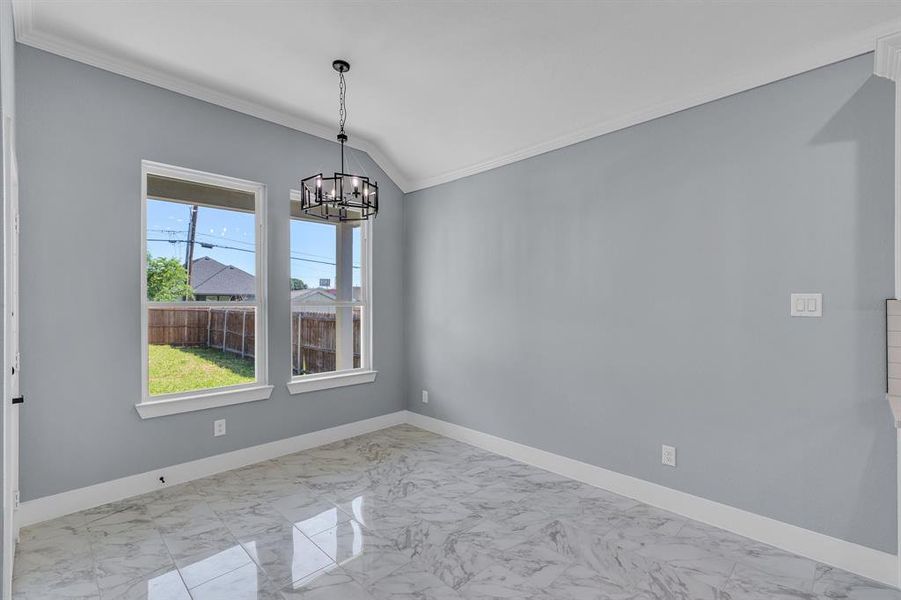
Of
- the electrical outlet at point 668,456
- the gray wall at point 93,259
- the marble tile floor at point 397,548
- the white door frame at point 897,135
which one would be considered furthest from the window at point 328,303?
the white door frame at point 897,135

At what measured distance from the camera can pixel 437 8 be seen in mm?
2475

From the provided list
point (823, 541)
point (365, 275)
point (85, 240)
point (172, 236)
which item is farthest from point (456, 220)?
point (823, 541)

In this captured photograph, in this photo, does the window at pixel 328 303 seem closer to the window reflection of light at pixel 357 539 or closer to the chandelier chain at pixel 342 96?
the chandelier chain at pixel 342 96

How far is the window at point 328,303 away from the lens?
4.14 m

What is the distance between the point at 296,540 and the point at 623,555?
→ 1831 mm

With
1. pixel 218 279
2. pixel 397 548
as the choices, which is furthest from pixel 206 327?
pixel 397 548

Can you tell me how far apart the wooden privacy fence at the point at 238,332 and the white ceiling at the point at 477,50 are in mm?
1663

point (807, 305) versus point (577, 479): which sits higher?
point (807, 305)

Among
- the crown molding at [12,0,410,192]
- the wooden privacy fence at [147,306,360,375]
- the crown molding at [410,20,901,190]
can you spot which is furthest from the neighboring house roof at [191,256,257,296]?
the crown molding at [410,20,901,190]

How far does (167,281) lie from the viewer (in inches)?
133

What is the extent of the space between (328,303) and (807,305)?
3.68 meters

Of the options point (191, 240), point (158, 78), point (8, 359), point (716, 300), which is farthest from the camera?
point (191, 240)

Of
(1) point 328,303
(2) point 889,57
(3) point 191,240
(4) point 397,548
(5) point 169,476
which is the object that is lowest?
(4) point 397,548

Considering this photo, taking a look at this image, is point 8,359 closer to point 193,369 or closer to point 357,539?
point 193,369
